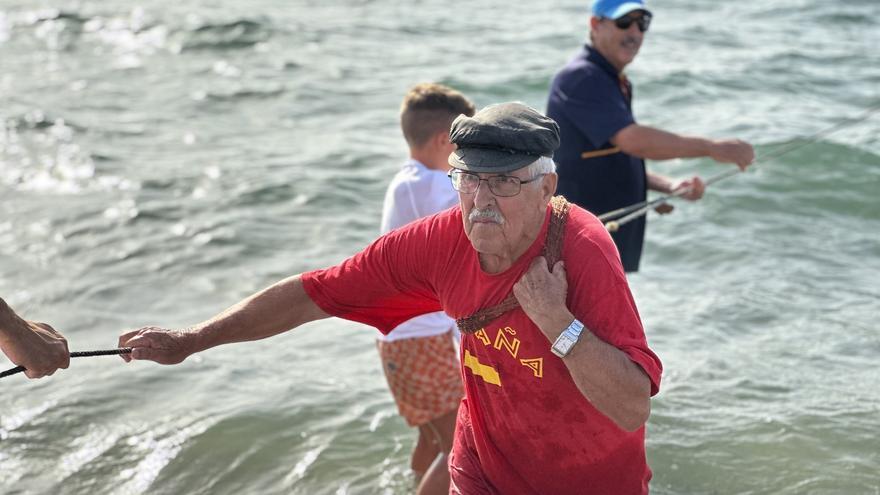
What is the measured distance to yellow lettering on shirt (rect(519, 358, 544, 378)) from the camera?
3295mm

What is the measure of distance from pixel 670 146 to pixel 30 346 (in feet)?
11.6

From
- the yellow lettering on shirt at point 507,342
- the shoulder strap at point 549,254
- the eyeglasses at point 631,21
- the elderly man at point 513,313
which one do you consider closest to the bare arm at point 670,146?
the eyeglasses at point 631,21

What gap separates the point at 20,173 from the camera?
446 inches

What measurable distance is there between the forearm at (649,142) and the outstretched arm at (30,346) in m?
3.25

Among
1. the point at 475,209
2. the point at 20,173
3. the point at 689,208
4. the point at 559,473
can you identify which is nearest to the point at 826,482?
the point at 559,473

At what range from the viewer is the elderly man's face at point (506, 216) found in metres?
3.24

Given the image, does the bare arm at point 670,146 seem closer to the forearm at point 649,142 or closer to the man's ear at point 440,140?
the forearm at point 649,142

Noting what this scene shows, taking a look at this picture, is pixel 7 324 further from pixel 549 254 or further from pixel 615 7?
pixel 615 7

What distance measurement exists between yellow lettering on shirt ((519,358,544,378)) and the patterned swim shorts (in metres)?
1.67

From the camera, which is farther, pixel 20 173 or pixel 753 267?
pixel 20 173

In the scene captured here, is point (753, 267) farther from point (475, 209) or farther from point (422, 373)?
point (475, 209)

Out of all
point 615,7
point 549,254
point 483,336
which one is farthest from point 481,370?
point 615,7

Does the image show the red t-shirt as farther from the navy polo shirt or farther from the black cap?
the navy polo shirt

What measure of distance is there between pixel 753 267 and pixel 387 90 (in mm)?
7192
